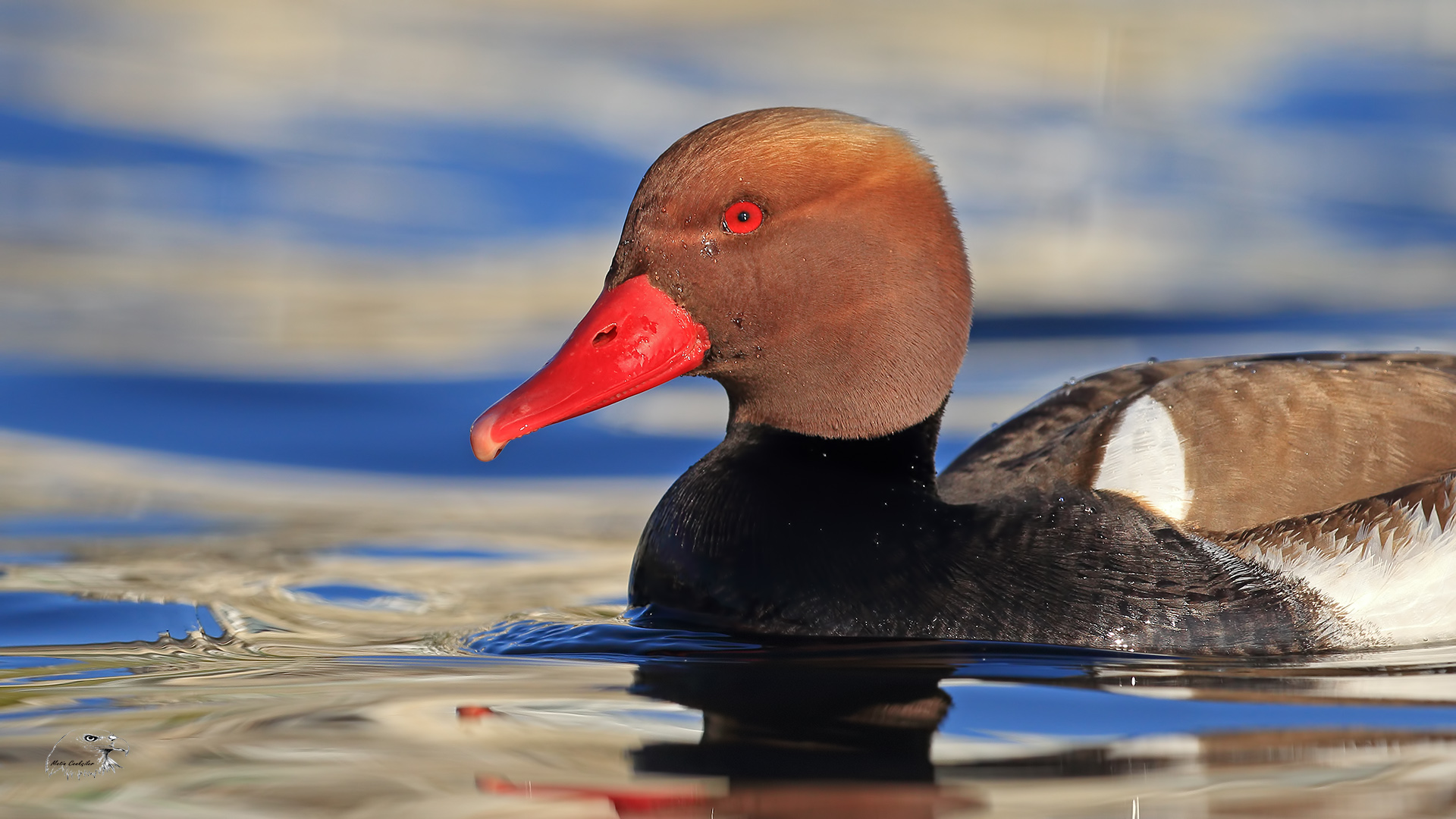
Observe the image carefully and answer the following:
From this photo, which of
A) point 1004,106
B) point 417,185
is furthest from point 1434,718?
point 1004,106

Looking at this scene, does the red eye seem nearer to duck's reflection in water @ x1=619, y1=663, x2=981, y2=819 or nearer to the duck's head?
the duck's head

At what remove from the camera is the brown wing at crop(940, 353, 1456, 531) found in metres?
4.33

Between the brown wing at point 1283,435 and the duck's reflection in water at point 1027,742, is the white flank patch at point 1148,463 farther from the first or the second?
the duck's reflection in water at point 1027,742

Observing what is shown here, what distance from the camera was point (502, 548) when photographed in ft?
18.2

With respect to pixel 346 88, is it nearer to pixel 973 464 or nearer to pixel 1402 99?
pixel 1402 99

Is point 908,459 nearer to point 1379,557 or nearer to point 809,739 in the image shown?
point 1379,557

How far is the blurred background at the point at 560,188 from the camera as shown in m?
7.72

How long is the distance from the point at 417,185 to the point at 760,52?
314 cm

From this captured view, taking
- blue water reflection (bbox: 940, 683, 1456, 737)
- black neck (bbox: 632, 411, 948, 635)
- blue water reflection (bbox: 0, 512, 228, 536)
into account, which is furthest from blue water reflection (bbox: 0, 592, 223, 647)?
blue water reflection (bbox: 940, 683, 1456, 737)

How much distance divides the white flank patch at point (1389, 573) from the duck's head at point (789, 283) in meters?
0.93

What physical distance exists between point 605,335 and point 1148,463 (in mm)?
1293

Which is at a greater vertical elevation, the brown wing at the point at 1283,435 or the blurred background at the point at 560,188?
the blurred background at the point at 560,188
